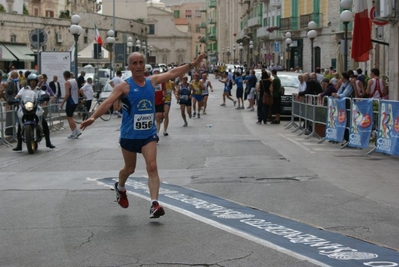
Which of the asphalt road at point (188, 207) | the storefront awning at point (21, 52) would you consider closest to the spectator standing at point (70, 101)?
the asphalt road at point (188, 207)

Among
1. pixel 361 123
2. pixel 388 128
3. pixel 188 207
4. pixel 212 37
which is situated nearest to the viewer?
pixel 188 207

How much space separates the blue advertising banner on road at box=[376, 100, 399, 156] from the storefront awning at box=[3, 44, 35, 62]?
5192cm

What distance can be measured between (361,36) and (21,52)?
1854 inches

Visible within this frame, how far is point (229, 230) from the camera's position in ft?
28.1

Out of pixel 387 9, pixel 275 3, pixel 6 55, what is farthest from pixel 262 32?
pixel 387 9

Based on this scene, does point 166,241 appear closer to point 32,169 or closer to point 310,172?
point 310,172

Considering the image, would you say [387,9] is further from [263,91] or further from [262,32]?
[262,32]

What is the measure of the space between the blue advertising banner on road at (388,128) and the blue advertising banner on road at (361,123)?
26.6 inches

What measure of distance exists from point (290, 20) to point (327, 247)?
193 feet

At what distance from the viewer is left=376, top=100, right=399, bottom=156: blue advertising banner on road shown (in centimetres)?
1612

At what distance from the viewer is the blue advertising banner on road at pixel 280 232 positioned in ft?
23.9

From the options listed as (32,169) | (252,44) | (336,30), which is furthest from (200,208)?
(252,44)

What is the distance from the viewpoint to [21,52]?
67000 millimetres

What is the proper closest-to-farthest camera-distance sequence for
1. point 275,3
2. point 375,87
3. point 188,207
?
1. point 188,207
2. point 375,87
3. point 275,3
